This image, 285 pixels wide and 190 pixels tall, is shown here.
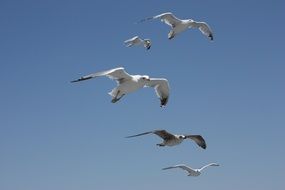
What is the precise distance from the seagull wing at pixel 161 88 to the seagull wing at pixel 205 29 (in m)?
8.86

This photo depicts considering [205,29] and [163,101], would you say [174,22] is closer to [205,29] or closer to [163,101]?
[205,29]

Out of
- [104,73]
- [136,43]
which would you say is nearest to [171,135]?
[104,73]

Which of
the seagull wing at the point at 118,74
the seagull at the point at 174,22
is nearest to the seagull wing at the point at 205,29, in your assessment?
the seagull at the point at 174,22

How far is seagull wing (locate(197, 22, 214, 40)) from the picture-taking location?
3263cm

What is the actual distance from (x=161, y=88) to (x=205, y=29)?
379 inches

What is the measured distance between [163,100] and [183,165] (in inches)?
201

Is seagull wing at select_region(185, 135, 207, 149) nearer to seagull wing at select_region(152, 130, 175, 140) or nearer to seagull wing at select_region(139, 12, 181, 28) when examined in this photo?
seagull wing at select_region(152, 130, 175, 140)

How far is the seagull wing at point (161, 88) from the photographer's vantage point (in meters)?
24.0

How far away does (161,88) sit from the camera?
24438mm

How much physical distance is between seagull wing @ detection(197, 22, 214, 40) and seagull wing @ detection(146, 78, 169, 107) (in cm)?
886

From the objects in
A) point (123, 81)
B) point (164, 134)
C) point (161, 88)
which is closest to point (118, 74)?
point (123, 81)

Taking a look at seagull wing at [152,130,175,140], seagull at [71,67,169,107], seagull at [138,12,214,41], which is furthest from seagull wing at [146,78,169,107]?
seagull at [138,12,214,41]

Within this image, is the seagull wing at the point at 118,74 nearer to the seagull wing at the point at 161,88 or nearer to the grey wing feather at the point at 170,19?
the seagull wing at the point at 161,88

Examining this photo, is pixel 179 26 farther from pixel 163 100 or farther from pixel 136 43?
pixel 163 100
